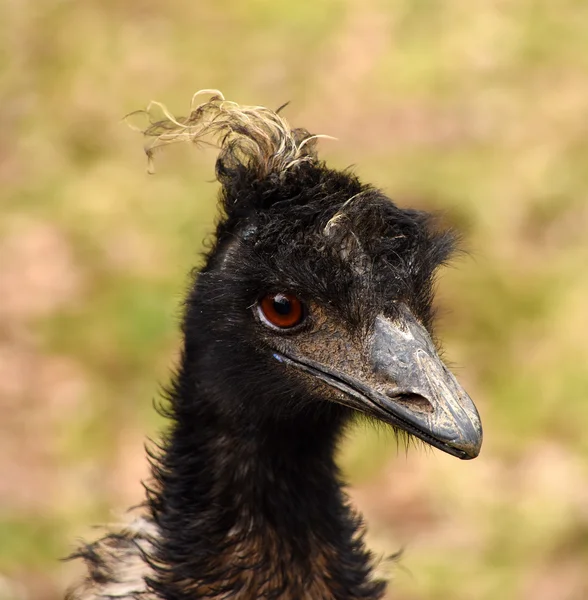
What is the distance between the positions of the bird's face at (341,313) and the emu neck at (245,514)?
0.16m

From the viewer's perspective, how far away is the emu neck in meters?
3.51

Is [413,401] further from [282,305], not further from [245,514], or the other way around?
[245,514]

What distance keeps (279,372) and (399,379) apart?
0.40m

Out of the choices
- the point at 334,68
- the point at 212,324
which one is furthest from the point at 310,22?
the point at 212,324

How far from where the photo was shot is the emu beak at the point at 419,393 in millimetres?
2973

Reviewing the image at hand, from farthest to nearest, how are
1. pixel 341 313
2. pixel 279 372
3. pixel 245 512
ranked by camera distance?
pixel 245 512 → pixel 279 372 → pixel 341 313

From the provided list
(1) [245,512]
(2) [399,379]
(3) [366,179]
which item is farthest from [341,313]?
(3) [366,179]

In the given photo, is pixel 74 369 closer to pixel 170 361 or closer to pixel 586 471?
pixel 170 361

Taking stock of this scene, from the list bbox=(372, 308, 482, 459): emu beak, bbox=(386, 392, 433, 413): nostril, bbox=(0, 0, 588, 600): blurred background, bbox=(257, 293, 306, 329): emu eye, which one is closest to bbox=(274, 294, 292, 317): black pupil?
bbox=(257, 293, 306, 329): emu eye

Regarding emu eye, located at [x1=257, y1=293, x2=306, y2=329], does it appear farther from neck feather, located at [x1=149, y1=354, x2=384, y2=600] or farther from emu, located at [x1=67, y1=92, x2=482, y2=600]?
neck feather, located at [x1=149, y1=354, x2=384, y2=600]

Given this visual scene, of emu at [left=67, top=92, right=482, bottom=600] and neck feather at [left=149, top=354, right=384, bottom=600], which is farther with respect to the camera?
neck feather at [left=149, top=354, right=384, bottom=600]

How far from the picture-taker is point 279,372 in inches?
133

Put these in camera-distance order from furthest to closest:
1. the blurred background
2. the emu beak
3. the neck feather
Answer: the blurred background, the neck feather, the emu beak

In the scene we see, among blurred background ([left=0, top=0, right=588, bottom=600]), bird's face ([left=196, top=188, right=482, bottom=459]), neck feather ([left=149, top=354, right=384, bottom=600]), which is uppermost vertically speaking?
blurred background ([left=0, top=0, right=588, bottom=600])
